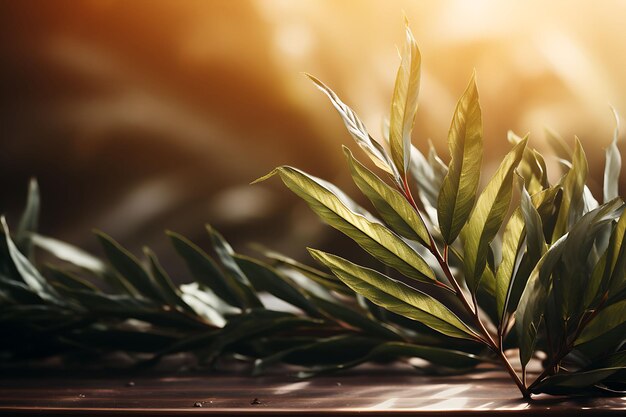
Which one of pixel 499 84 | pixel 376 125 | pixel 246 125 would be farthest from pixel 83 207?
pixel 499 84

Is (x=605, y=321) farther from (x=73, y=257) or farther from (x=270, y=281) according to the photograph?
(x=73, y=257)

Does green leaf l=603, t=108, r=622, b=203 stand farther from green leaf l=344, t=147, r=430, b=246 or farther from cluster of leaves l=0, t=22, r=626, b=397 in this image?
green leaf l=344, t=147, r=430, b=246

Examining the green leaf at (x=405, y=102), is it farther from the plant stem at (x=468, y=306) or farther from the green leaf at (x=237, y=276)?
the green leaf at (x=237, y=276)

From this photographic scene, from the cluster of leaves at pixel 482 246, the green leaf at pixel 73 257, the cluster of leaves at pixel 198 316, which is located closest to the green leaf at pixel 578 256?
the cluster of leaves at pixel 482 246

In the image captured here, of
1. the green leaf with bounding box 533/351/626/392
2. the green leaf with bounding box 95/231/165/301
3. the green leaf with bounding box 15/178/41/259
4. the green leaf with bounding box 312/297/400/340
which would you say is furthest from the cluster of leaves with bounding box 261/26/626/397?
the green leaf with bounding box 15/178/41/259

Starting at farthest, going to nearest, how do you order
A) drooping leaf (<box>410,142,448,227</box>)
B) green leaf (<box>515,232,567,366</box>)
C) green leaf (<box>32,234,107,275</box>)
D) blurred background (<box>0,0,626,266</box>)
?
blurred background (<box>0,0,626,266</box>), green leaf (<box>32,234,107,275</box>), drooping leaf (<box>410,142,448,227</box>), green leaf (<box>515,232,567,366</box>)

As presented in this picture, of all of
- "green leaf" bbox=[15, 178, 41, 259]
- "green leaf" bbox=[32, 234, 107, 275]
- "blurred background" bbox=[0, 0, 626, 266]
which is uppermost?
"blurred background" bbox=[0, 0, 626, 266]
